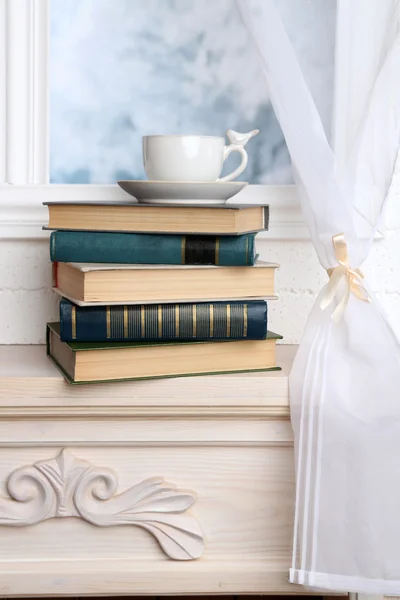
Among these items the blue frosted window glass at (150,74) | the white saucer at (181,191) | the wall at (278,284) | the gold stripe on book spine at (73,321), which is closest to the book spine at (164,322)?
the gold stripe on book spine at (73,321)

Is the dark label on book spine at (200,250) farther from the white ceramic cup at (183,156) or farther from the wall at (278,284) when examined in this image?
the wall at (278,284)

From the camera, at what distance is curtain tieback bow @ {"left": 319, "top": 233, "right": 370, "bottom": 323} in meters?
1.03

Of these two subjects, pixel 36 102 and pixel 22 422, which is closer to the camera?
pixel 22 422

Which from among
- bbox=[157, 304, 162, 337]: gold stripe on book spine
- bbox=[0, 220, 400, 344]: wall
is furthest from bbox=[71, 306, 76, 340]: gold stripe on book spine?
bbox=[0, 220, 400, 344]: wall

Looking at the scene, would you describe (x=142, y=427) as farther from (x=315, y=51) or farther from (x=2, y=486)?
(x=315, y=51)

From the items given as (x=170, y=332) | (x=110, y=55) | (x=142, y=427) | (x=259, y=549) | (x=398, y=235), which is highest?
(x=110, y=55)

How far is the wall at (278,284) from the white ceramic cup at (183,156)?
23 centimetres

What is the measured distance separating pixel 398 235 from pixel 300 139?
1.04 feet

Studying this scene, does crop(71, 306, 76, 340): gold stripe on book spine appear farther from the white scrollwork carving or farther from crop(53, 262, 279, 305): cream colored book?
the white scrollwork carving

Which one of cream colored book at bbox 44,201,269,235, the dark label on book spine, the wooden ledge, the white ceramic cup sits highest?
A: the white ceramic cup

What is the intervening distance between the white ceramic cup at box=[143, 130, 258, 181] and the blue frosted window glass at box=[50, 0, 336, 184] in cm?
22

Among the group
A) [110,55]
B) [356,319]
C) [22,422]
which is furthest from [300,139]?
[22,422]

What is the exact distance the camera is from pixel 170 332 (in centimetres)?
98

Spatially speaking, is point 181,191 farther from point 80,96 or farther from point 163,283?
point 80,96
